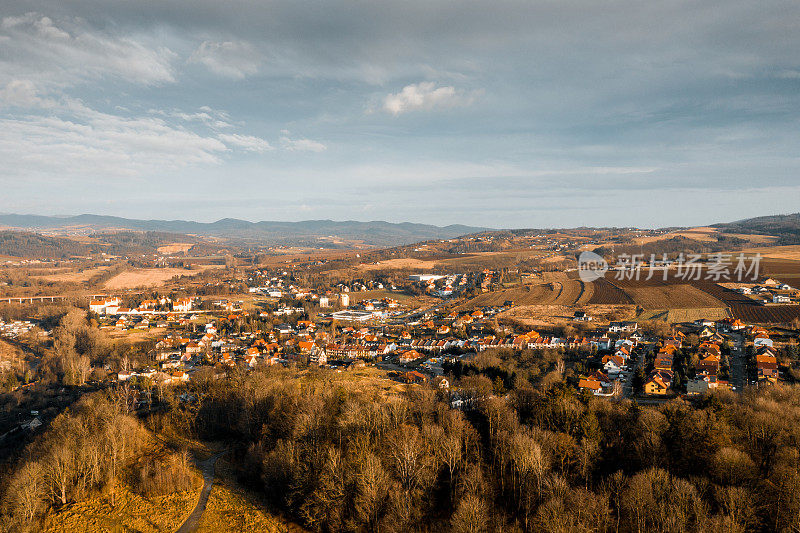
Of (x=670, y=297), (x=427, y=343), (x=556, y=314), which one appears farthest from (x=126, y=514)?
(x=670, y=297)

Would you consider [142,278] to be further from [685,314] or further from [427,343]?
[685,314]

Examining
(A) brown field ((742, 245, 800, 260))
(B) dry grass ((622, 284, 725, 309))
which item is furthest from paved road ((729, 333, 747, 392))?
(A) brown field ((742, 245, 800, 260))

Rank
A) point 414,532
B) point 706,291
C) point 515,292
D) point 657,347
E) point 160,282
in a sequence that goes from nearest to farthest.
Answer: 1. point 414,532
2. point 657,347
3. point 706,291
4. point 515,292
5. point 160,282

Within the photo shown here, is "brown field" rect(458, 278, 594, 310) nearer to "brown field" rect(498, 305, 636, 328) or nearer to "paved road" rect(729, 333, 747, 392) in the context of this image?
"brown field" rect(498, 305, 636, 328)

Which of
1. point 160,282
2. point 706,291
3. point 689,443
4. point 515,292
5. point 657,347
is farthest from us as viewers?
point 160,282

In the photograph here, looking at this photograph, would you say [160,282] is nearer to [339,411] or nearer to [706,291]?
[339,411]

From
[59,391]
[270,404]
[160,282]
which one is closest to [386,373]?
[270,404]

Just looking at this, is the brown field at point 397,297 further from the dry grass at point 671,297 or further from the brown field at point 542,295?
the dry grass at point 671,297
